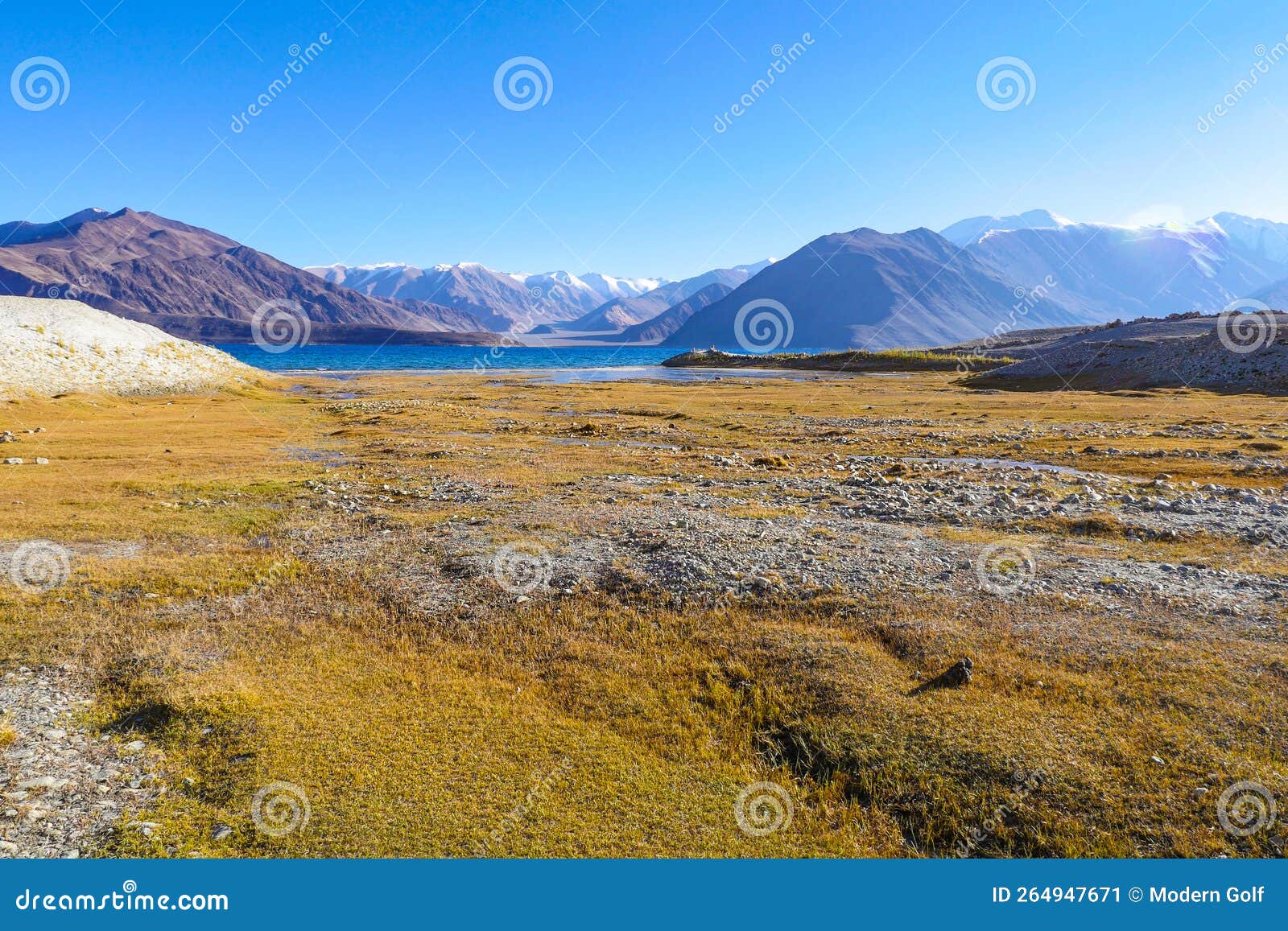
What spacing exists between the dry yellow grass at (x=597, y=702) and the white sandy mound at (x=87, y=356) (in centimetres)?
5554

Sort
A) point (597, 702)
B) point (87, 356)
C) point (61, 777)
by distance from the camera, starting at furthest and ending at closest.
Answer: point (87, 356), point (597, 702), point (61, 777)

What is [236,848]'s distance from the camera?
337 inches

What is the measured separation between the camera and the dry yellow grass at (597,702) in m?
9.18

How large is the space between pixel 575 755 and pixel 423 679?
4434 mm

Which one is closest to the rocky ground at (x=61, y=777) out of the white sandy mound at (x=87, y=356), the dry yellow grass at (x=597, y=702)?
the dry yellow grass at (x=597, y=702)

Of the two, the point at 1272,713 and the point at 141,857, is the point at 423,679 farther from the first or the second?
the point at 1272,713

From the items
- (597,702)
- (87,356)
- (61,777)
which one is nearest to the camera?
(61,777)

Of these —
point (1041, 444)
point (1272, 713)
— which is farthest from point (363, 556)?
point (1041, 444)

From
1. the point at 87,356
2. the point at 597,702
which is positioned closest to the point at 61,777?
the point at 597,702

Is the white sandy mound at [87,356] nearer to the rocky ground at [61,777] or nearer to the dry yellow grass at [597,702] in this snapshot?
the dry yellow grass at [597,702]

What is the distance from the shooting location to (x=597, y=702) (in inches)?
488

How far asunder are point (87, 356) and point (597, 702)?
9099 centimetres

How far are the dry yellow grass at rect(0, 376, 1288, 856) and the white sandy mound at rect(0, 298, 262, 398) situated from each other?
182 feet

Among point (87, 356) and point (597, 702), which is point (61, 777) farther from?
point (87, 356)
